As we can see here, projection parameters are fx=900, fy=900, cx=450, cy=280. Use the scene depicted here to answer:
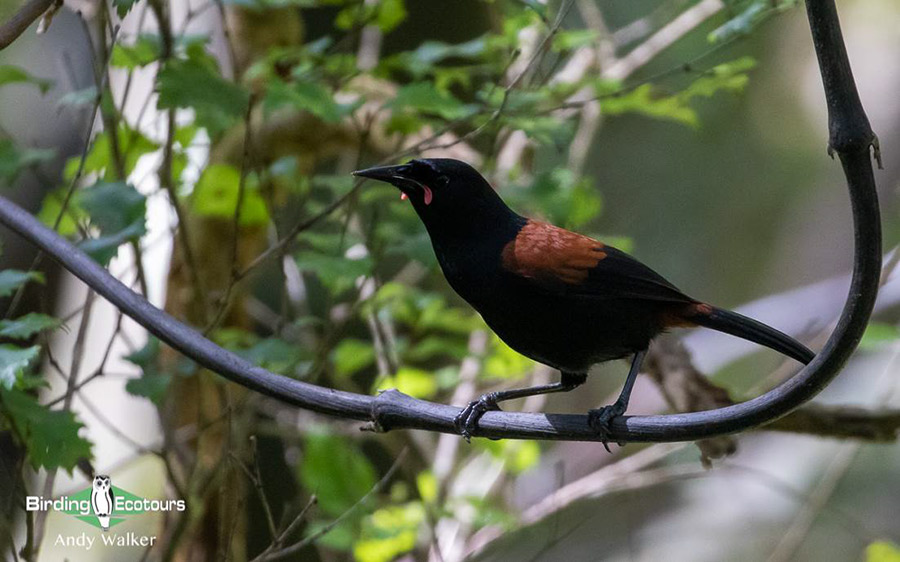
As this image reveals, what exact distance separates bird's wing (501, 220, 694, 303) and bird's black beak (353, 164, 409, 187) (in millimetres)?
345

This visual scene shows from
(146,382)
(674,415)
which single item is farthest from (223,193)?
(674,415)

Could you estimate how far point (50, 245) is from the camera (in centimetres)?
221

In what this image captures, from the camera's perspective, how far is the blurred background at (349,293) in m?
2.75

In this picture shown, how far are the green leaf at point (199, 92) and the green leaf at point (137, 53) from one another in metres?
0.28

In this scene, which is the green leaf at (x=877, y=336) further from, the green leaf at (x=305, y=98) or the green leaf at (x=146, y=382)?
the green leaf at (x=146, y=382)

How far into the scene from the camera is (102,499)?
249 centimetres

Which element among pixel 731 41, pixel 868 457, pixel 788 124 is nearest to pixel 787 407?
pixel 731 41

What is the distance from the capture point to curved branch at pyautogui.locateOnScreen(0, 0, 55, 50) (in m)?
2.04

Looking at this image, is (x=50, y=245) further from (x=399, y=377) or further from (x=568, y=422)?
(x=399, y=377)

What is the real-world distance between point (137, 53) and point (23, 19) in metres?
1.03

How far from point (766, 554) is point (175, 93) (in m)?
5.33

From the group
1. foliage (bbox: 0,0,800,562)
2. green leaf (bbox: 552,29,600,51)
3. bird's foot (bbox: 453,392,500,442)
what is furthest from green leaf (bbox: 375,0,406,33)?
bird's foot (bbox: 453,392,500,442)

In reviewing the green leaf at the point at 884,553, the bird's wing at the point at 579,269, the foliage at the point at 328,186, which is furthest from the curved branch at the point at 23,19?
the green leaf at the point at 884,553

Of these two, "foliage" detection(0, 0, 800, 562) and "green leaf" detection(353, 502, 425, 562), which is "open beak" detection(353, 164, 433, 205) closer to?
"foliage" detection(0, 0, 800, 562)
